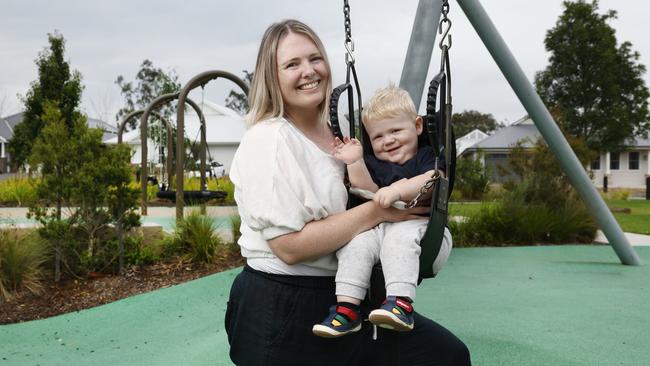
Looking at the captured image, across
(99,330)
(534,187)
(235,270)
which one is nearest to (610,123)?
(534,187)

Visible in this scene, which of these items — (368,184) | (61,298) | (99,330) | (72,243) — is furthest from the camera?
(72,243)

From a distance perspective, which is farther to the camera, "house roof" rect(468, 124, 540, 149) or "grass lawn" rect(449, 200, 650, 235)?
"house roof" rect(468, 124, 540, 149)

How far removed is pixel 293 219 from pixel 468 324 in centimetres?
332

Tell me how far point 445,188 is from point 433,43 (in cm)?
234

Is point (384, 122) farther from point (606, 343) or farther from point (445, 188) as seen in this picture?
point (606, 343)

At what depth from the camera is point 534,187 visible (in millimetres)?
11031

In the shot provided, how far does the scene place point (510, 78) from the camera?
6.36 metres

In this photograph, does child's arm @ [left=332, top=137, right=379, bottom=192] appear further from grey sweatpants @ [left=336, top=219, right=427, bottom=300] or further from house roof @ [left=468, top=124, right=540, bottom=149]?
house roof @ [left=468, top=124, right=540, bottom=149]

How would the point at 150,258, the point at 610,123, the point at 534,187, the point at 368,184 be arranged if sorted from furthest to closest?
the point at 610,123, the point at 534,187, the point at 150,258, the point at 368,184

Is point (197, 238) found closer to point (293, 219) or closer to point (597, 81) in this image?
point (293, 219)

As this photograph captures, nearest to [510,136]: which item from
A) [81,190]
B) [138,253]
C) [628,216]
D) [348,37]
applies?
[628,216]

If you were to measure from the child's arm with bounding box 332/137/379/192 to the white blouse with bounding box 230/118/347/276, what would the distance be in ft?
0.16

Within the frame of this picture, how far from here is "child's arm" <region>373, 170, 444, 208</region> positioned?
206 centimetres

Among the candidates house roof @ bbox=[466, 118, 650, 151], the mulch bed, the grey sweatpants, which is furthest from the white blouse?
house roof @ bbox=[466, 118, 650, 151]
